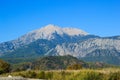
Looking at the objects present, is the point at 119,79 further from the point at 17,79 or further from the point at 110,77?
the point at 17,79

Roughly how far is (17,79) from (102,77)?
1918 centimetres

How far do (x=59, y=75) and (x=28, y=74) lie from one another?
24.2 ft

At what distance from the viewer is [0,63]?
93.9 metres

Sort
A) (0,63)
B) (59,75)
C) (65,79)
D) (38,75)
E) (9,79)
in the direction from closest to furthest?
(9,79)
(65,79)
(59,75)
(38,75)
(0,63)

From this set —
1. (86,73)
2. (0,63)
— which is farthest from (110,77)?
(0,63)

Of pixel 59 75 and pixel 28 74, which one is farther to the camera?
pixel 28 74

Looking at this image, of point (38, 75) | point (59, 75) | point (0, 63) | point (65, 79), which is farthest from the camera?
point (0, 63)

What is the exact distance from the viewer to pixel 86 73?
47.1m

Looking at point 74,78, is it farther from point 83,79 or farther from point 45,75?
point 45,75

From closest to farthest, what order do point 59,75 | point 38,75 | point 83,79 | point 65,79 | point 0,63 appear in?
point 83,79 < point 65,79 < point 59,75 < point 38,75 < point 0,63

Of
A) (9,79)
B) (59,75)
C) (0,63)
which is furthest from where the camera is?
(0,63)

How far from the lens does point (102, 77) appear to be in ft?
163

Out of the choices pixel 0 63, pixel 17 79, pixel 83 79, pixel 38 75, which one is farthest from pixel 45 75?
pixel 0 63

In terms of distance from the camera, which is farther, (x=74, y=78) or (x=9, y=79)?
(x=74, y=78)
